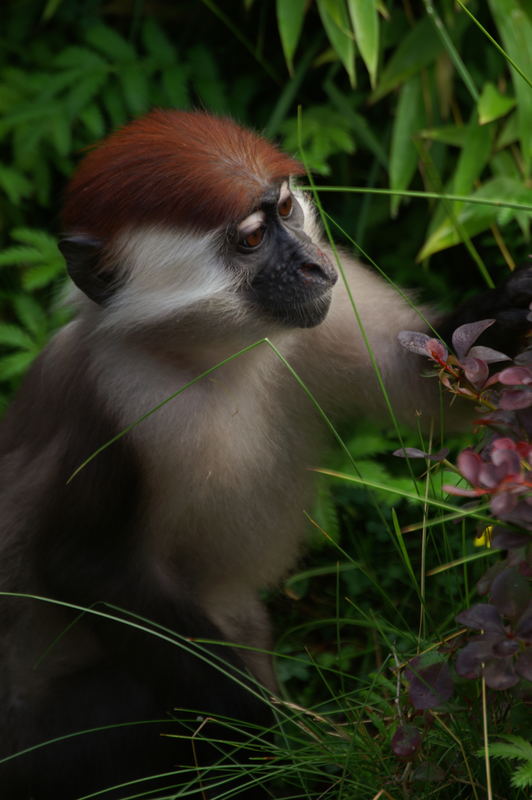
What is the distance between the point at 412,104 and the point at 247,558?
6.62 ft

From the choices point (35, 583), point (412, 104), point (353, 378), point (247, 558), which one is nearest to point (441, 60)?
point (412, 104)

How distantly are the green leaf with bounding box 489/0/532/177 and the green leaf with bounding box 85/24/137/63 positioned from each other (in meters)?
1.48

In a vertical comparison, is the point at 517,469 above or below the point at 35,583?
above

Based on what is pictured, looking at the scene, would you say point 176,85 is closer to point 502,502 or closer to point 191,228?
point 191,228

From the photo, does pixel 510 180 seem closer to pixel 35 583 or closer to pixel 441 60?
pixel 441 60

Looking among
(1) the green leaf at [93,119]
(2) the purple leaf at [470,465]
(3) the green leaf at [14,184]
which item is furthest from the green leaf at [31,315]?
(2) the purple leaf at [470,465]

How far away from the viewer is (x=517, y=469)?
1723 millimetres

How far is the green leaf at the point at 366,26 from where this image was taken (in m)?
3.83

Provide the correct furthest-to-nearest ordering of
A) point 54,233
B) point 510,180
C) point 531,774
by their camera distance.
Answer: point 54,233
point 510,180
point 531,774

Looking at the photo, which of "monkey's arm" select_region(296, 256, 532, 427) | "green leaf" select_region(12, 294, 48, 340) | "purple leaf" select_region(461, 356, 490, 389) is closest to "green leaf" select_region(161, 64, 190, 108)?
"green leaf" select_region(12, 294, 48, 340)

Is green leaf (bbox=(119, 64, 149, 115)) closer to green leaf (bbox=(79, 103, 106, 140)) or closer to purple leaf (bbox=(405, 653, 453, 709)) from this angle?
green leaf (bbox=(79, 103, 106, 140))

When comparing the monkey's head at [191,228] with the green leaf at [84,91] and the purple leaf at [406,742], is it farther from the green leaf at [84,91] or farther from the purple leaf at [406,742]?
the green leaf at [84,91]

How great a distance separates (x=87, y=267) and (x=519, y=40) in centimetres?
193

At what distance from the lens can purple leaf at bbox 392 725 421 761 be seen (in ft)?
7.13
